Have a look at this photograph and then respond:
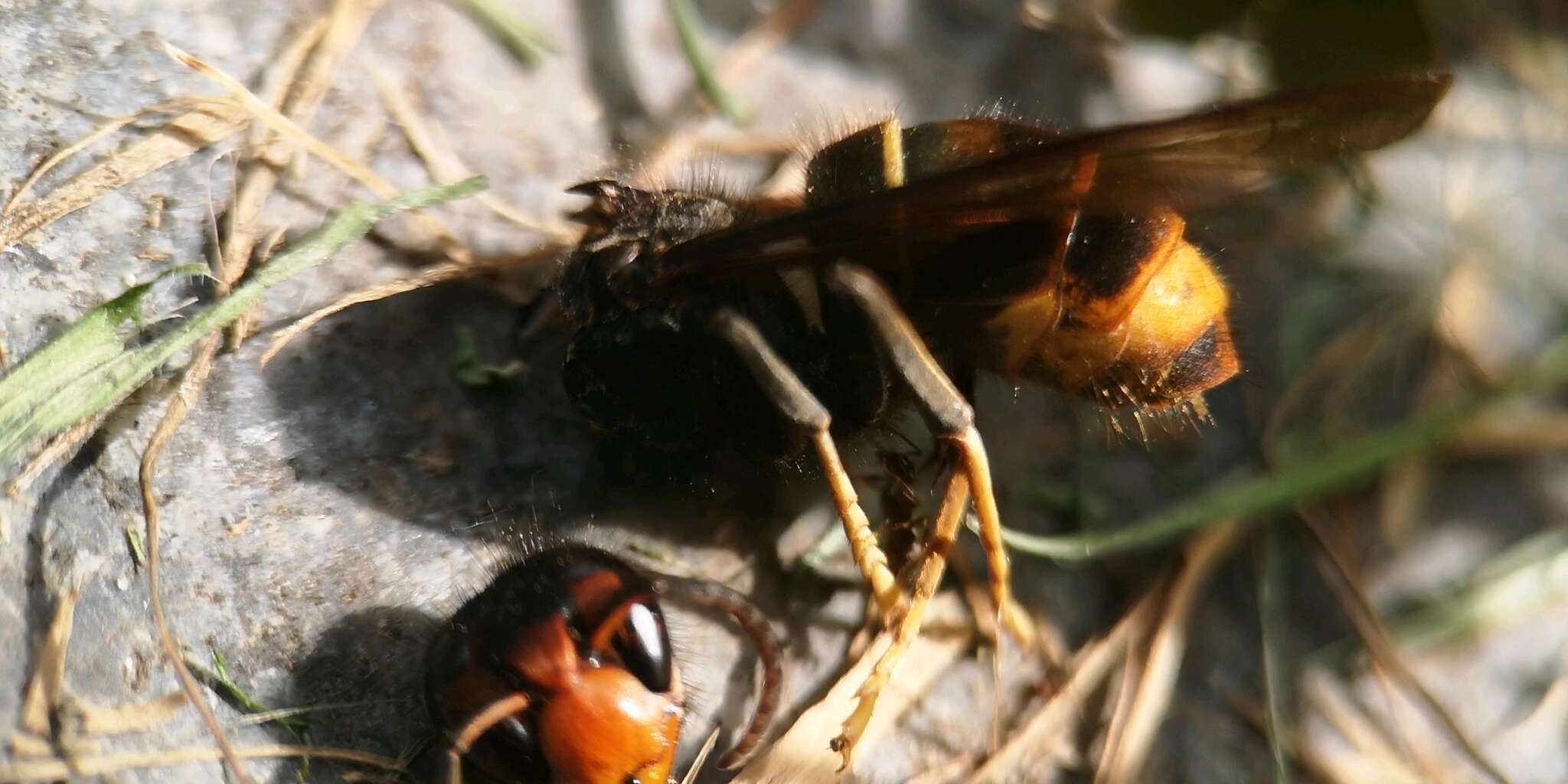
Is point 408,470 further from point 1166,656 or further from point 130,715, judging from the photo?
point 1166,656

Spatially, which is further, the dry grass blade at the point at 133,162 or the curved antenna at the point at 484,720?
the dry grass blade at the point at 133,162

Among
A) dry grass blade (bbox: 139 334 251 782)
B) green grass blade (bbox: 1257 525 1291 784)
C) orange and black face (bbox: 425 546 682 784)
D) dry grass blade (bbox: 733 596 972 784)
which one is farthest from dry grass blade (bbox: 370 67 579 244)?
green grass blade (bbox: 1257 525 1291 784)

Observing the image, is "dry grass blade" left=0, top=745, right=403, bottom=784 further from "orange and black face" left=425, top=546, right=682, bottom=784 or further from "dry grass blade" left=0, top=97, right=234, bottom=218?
"dry grass blade" left=0, top=97, right=234, bottom=218

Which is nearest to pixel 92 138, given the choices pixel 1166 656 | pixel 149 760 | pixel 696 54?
pixel 149 760

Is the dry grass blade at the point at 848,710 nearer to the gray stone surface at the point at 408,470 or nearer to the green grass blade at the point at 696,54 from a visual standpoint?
the gray stone surface at the point at 408,470

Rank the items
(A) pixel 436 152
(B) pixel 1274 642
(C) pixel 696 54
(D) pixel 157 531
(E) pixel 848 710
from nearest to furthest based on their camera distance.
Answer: (D) pixel 157 531 → (E) pixel 848 710 → (B) pixel 1274 642 → (A) pixel 436 152 → (C) pixel 696 54

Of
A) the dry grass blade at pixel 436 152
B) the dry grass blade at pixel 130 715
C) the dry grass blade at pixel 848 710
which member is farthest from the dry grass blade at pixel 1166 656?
the dry grass blade at pixel 130 715
